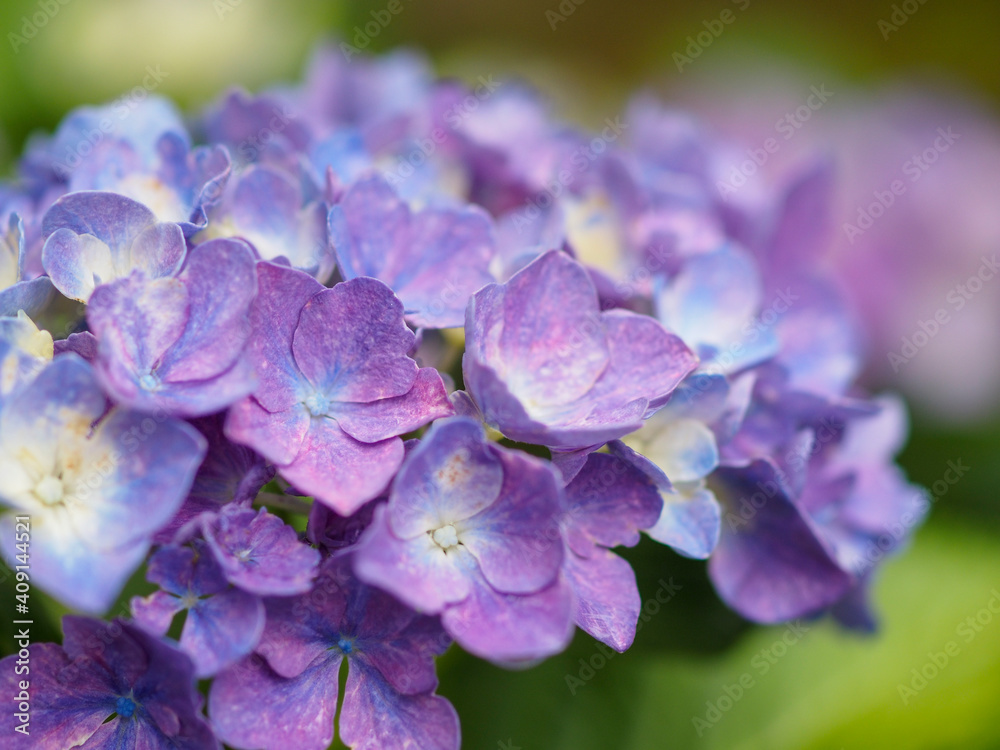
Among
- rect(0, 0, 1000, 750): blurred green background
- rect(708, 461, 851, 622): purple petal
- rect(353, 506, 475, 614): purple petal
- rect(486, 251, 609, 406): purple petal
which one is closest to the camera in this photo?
rect(353, 506, 475, 614): purple petal

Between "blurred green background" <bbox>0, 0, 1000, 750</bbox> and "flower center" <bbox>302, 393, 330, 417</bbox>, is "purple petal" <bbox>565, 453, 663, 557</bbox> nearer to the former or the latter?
"flower center" <bbox>302, 393, 330, 417</bbox>

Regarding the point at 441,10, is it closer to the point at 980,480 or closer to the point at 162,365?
the point at 980,480

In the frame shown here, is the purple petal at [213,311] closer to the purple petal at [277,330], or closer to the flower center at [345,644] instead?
the purple petal at [277,330]

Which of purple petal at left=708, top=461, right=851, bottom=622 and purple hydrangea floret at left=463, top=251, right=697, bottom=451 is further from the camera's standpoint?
purple petal at left=708, top=461, right=851, bottom=622

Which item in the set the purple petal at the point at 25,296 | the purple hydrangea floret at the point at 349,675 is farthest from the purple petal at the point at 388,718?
the purple petal at the point at 25,296

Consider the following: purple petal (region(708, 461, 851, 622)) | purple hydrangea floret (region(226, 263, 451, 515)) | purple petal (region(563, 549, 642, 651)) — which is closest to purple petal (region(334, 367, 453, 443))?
purple hydrangea floret (region(226, 263, 451, 515))

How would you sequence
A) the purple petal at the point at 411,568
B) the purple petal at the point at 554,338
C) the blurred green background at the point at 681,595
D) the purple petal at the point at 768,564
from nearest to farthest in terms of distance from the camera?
1. the purple petal at the point at 411,568
2. the purple petal at the point at 554,338
3. the purple petal at the point at 768,564
4. the blurred green background at the point at 681,595

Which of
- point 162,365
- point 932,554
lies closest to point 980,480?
point 932,554
